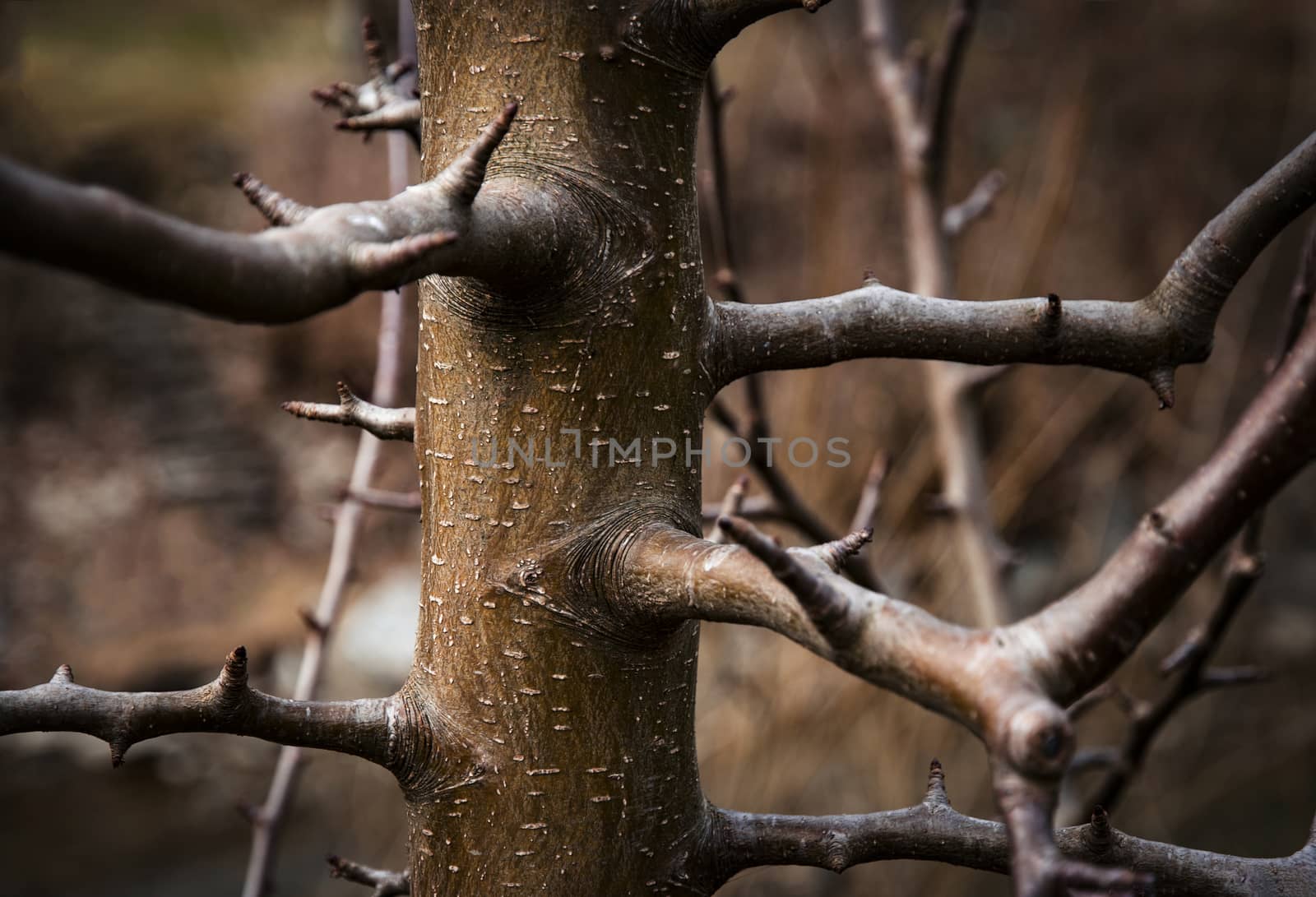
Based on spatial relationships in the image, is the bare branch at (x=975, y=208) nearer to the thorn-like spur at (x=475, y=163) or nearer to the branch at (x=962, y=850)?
the branch at (x=962, y=850)

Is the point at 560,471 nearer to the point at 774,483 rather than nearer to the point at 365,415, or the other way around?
the point at 365,415

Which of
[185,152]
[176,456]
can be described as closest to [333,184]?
[185,152]

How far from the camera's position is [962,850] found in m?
0.67

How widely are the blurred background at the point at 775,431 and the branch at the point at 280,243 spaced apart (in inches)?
71.5

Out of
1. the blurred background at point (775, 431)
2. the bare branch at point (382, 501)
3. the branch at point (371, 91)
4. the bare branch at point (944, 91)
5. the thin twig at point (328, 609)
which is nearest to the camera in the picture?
the branch at point (371, 91)

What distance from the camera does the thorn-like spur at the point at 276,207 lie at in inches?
18.2

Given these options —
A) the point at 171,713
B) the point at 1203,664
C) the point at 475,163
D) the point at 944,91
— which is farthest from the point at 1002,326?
the point at 944,91

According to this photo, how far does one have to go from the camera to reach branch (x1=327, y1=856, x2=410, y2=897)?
2.55 ft

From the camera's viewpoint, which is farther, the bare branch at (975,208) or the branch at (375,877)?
the bare branch at (975,208)

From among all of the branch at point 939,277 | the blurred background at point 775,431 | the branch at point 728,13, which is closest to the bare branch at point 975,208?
the branch at point 939,277

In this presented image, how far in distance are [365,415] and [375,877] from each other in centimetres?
34

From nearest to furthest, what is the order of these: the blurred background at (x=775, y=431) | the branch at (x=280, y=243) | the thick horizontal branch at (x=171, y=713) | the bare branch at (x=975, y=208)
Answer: the branch at (x=280, y=243) → the thick horizontal branch at (x=171, y=713) → the bare branch at (x=975, y=208) → the blurred background at (x=775, y=431)

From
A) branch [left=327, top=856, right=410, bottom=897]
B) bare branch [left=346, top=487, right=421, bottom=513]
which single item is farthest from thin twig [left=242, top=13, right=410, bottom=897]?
branch [left=327, top=856, right=410, bottom=897]

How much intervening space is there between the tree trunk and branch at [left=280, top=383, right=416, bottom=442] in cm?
8
